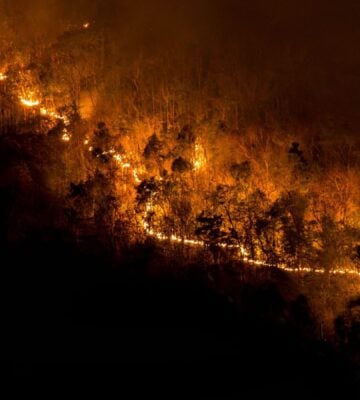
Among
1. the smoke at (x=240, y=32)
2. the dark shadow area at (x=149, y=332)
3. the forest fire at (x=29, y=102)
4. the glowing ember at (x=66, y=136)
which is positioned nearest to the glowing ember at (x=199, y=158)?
the dark shadow area at (x=149, y=332)

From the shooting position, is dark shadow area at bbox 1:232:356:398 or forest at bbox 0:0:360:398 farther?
forest at bbox 0:0:360:398

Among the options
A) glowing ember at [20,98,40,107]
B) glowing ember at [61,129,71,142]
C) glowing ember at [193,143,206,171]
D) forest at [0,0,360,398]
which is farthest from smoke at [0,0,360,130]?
glowing ember at [61,129,71,142]

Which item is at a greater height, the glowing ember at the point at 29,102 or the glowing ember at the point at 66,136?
the glowing ember at the point at 29,102

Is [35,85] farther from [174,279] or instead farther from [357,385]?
[357,385]

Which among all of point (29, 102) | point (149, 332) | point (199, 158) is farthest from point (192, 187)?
point (29, 102)

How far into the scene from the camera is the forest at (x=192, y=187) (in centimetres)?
526

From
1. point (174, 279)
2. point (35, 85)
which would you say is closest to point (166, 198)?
point (174, 279)

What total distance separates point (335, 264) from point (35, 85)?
5.80 meters

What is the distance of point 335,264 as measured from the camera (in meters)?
5.60

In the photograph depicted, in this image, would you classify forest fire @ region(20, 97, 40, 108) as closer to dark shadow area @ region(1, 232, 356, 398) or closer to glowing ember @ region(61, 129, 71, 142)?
glowing ember @ region(61, 129, 71, 142)

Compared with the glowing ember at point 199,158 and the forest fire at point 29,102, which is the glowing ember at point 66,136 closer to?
the forest fire at point 29,102

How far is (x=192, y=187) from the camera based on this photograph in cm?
673

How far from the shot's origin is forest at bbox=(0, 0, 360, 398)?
5.26 meters

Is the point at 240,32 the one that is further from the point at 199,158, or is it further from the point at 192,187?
the point at 192,187
